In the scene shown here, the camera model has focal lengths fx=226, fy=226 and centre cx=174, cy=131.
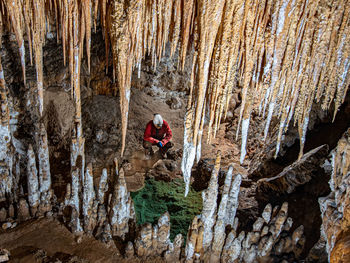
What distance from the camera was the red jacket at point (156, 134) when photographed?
18.0 ft

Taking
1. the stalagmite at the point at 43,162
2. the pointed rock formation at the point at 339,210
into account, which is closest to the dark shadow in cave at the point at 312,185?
the pointed rock formation at the point at 339,210

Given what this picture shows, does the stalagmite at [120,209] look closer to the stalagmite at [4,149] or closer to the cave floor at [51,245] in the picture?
the cave floor at [51,245]

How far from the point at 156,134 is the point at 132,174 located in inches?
44.9

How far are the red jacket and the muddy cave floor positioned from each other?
0.42m

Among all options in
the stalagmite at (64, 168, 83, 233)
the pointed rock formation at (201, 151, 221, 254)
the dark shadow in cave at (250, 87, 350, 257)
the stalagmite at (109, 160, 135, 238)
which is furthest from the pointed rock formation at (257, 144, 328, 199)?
the stalagmite at (64, 168, 83, 233)

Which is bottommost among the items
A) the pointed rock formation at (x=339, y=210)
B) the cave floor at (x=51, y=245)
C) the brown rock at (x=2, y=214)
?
the cave floor at (x=51, y=245)

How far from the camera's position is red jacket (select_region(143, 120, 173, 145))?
5.48 m

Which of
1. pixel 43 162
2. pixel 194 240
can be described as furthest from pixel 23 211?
pixel 194 240

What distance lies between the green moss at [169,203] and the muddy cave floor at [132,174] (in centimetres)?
14

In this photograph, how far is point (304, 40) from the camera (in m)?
2.37

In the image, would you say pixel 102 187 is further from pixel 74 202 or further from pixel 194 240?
pixel 194 240

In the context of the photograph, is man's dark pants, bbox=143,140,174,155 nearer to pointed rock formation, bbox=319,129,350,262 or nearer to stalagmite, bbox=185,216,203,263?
stalagmite, bbox=185,216,203,263

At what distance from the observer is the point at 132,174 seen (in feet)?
16.5

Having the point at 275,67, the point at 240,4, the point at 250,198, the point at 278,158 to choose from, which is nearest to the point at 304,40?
the point at 275,67
